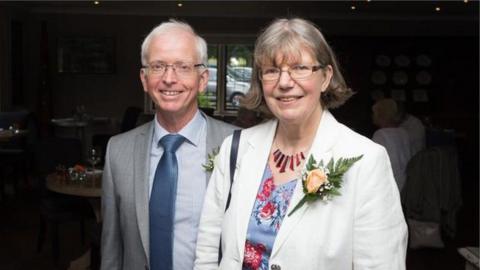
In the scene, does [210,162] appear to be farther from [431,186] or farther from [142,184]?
[431,186]

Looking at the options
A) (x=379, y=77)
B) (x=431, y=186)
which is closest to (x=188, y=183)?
(x=431, y=186)

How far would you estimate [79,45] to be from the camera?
11227 millimetres

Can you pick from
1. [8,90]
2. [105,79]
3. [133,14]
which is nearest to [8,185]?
[8,90]

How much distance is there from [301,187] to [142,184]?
537mm

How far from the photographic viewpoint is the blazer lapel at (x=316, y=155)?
4.77 ft

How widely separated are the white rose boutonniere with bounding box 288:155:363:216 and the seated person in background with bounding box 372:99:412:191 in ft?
12.3

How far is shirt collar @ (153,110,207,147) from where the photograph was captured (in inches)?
72.7

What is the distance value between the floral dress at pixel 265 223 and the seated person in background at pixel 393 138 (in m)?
3.71

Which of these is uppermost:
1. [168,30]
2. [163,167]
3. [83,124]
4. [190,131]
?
[168,30]

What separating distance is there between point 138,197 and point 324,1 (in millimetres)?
8056

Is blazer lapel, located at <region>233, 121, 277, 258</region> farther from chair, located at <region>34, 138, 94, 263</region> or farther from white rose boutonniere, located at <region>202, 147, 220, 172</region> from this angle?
chair, located at <region>34, 138, 94, 263</region>

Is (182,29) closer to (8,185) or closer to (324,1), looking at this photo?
(8,185)

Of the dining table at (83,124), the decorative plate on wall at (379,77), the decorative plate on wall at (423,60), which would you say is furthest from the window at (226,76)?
the decorative plate on wall at (423,60)

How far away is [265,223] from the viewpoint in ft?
4.97
